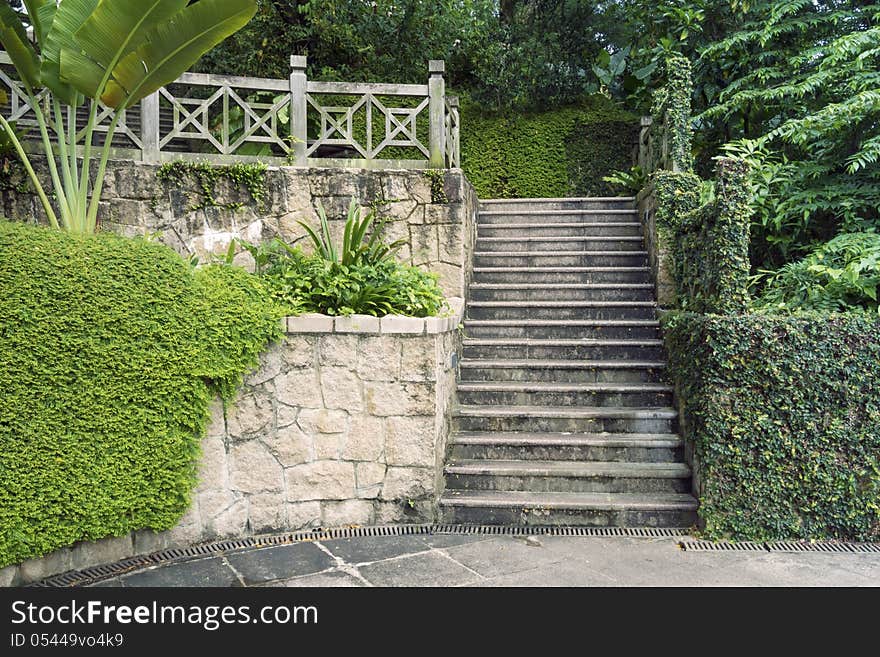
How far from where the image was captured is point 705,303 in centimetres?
526

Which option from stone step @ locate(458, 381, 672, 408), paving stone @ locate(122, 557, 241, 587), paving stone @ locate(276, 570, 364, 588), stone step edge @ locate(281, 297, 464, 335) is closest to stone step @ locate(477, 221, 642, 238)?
stone step @ locate(458, 381, 672, 408)

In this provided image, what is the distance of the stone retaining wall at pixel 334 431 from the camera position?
15.8 ft

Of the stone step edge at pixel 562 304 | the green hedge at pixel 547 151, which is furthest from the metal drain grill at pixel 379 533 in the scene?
the green hedge at pixel 547 151

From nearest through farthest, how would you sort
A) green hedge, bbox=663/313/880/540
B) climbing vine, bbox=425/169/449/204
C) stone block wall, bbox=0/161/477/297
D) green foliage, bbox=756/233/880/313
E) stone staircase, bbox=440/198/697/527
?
green hedge, bbox=663/313/880/540 < stone staircase, bbox=440/198/697/527 < green foliage, bbox=756/233/880/313 < stone block wall, bbox=0/161/477/297 < climbing vine, bbox=425/169/449/204

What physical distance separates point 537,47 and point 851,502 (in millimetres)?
9350

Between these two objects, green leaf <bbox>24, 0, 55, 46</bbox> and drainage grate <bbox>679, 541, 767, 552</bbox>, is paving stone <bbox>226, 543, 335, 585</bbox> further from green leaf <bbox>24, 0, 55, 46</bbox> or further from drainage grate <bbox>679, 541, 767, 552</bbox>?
green leaf <bbox>24, 0, 55, 46</bbox>

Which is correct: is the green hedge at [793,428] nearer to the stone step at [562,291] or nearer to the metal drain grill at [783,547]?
the metal drain grill at [783,547]

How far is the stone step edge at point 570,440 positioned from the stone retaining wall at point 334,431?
2.21 ft

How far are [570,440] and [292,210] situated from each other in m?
3.38

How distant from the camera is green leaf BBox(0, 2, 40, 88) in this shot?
453 centimetres

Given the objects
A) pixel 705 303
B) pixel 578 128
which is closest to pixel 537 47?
pixel 578 128

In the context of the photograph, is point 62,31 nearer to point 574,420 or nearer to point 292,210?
point 292,210

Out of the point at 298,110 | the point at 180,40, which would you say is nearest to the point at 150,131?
the point at 298,110

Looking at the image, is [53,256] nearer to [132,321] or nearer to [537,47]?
[132,321]
